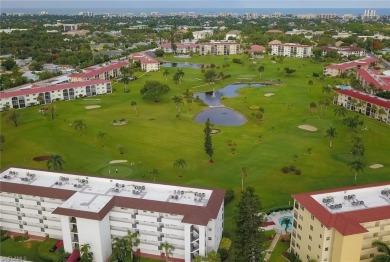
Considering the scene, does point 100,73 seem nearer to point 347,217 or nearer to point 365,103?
point 365,103

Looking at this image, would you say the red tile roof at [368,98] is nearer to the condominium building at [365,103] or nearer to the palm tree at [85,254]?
the condominium building at [365,103]

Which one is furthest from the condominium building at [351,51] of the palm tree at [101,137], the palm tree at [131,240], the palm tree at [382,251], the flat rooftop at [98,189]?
the palm tree at [131,240]

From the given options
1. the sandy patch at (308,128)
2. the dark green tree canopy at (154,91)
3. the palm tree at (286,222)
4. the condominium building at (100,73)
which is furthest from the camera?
the condominium building at (100,73)

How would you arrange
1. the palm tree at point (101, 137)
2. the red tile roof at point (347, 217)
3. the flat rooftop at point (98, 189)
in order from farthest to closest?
the palm tree at point (101, 137) < the flat rooftop at point (98, 189) < the red tile roof at point (347, 217)

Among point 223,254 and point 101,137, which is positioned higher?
point 101,137

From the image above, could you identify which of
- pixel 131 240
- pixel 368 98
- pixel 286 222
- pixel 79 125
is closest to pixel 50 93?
pixel 79 125

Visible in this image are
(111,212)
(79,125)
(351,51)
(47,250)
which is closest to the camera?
(111,212)
